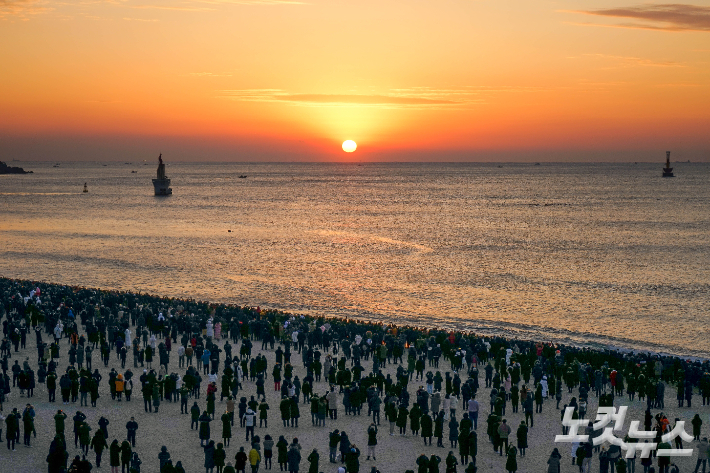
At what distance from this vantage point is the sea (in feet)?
137

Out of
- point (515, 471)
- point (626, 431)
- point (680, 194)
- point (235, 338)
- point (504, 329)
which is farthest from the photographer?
point (680, 194)

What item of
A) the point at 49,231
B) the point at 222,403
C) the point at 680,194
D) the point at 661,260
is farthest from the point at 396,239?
the point at 680,194

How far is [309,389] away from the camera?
70.7ft

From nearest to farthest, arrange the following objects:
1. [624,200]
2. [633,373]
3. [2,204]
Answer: [633,373] < [2,204] < [624,200]

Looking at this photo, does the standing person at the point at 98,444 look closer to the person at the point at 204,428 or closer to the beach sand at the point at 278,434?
the beach sand at the point at 278,434

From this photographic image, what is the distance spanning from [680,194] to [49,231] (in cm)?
14326

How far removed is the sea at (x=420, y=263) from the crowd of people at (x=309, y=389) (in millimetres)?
11705

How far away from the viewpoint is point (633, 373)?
78.4 ft

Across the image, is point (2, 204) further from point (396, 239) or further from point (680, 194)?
point (680, 194)

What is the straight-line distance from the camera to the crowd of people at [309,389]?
17438 mm

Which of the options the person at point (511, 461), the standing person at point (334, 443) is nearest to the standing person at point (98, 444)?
the standing person at point (334, 443)

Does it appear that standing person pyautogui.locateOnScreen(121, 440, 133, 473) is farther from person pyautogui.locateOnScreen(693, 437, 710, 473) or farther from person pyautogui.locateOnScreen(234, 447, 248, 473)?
person pyautogui.locateOnScreen(693, 437, 710, 473)

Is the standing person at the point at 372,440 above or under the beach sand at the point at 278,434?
above

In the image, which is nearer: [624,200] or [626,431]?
[626,431]
